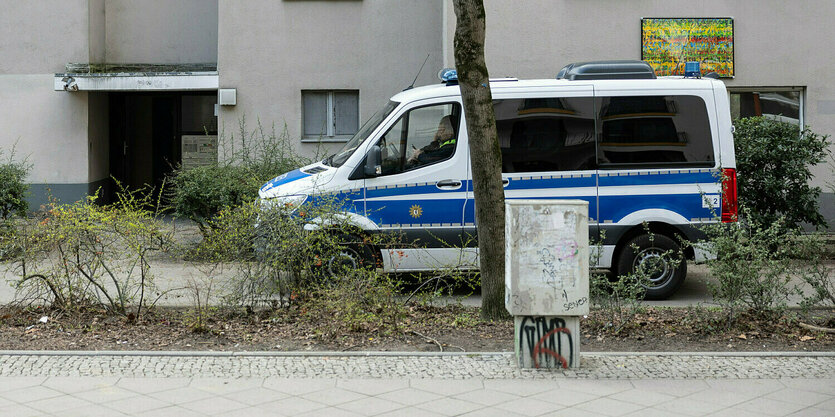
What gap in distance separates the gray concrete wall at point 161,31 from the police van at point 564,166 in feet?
30.8

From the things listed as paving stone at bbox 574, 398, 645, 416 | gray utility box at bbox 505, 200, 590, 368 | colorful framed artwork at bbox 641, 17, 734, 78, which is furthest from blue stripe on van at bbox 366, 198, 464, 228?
colorful framed artwork at bbox 641, 17, 734, 78

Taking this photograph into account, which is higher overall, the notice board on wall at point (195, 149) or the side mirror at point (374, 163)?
the notice board on wall at point (195, 149)

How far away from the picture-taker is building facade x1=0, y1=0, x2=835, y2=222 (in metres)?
15.0

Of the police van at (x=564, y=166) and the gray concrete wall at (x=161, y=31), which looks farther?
the gray concrete wall at (x=161, y=31)

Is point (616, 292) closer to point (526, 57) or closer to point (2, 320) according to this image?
point (2, 320)

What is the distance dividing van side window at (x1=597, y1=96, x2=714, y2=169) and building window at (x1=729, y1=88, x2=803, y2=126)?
18.9ft

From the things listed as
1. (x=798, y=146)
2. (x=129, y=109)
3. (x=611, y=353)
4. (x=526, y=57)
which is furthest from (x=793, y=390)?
(x=129, y=109)

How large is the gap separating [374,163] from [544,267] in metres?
3.68

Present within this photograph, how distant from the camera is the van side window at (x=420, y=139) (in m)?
9.93

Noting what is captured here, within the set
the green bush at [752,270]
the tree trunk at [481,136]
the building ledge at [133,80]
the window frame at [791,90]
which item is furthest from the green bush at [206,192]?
the window frame at [791,90]

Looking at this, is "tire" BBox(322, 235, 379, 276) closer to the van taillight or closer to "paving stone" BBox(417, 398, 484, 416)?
"paving stone" BBox(417, 398, 484, 416)

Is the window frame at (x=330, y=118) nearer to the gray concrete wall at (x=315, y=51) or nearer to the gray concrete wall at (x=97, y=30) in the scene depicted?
the gray concrete wall at (x=315, y=51)

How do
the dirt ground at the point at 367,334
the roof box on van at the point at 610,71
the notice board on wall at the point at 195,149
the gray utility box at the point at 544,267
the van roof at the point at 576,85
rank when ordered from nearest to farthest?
the gray utility box at the point at 544,267 < the dirt ground at the point at 367,334 < the van roof at the point at 576,85 < the roof box on van at the point at 610,71 < the notice board on wall at the point at 195,149

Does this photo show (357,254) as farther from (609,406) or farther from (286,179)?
(609,406)
